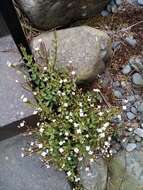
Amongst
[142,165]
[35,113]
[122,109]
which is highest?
[35,113]

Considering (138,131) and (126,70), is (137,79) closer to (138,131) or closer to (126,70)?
(126,70)

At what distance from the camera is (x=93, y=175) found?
102 inches

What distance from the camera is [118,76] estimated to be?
2797mm

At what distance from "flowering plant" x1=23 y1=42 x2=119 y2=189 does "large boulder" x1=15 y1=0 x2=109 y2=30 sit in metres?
0.27

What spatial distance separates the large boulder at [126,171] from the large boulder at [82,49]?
0.44 metres

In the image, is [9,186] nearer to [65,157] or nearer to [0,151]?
Result: [0,151]

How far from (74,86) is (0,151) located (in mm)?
520

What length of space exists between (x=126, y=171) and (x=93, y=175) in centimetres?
18

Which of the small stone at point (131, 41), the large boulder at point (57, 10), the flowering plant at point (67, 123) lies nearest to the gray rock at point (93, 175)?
the flowering plant at point (67, 123)

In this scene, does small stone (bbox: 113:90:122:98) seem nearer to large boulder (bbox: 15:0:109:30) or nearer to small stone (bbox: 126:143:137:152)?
small stone (bbox: 126:143:137:152)

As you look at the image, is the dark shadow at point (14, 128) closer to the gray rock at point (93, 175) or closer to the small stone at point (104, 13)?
the gray rock at point (93, 175)

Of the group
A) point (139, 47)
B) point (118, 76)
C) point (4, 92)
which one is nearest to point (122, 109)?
point (118, 76)

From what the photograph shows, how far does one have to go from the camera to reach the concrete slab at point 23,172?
2.65 m

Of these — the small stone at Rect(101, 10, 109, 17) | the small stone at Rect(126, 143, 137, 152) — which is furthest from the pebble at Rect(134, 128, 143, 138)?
the small stone at Rect(101, 10, 109, 17)
